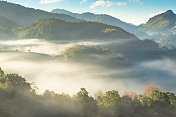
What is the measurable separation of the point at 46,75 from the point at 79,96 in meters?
159

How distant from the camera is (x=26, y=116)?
2812 cm

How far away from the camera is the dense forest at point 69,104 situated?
3069 cm

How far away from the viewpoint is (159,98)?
50219 mm

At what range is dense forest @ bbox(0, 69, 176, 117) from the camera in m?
30.7

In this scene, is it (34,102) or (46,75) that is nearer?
(34,102)

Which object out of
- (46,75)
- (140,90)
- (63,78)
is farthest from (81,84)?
(140,90)

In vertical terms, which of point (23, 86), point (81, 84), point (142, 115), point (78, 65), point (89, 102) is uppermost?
point (78, 65)

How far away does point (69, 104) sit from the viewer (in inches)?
1558

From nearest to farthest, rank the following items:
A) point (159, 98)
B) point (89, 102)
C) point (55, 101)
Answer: point (55, 101)
point (89, 102)
point (159, 98)

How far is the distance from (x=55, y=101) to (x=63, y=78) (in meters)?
150

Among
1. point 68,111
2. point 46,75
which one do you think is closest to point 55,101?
point 68,111

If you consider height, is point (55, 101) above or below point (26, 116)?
above

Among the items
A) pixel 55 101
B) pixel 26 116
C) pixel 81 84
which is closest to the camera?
pixel 26 116

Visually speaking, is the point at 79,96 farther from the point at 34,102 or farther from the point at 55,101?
the point at 34,102
